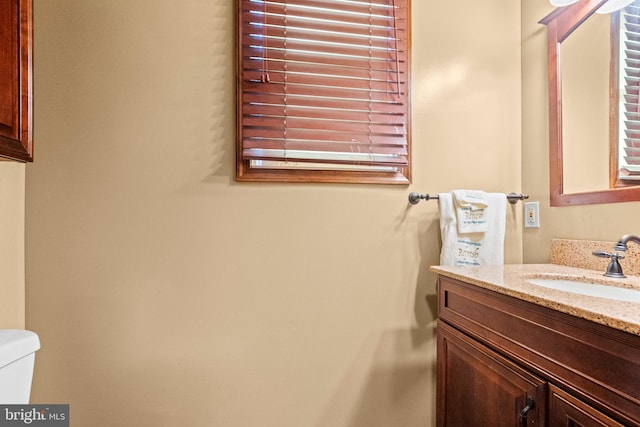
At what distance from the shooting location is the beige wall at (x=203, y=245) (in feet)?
4.19

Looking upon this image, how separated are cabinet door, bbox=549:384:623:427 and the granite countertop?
0.19m

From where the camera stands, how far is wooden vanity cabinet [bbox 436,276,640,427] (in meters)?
0.63

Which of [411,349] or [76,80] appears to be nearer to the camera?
[76,80]

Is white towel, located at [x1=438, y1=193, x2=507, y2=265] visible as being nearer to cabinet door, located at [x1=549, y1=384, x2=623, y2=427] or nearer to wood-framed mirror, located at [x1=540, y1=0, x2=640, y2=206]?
wood-framed mirror, located at [x1=540, y1=0, x2=640, y2=206]

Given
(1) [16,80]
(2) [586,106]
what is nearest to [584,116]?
(2) [586,106]

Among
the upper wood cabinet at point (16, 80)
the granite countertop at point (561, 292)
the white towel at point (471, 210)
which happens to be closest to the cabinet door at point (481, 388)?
the granite countertop at point (561, 292)

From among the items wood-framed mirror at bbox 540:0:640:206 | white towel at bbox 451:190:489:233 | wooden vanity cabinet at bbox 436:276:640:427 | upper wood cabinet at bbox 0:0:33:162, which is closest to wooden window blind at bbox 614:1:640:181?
wood-framed mirror at bbox 540:0:640:206

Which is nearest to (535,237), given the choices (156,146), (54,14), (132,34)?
(156,146)

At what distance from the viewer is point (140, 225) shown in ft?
4.31

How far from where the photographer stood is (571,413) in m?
0.71

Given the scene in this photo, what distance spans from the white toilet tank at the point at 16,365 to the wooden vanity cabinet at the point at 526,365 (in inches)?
53.0

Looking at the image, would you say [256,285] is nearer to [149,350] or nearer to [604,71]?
[149,350]

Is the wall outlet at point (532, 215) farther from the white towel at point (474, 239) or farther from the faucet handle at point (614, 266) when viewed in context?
the faucet handle at point (614, 266)

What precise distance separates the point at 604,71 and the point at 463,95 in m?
0.51
